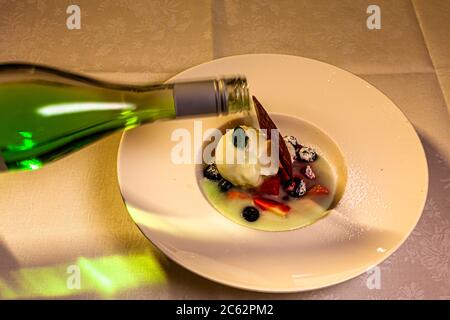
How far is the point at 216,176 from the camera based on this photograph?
64 centimetres

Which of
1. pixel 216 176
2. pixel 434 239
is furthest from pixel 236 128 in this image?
pixel 434 239

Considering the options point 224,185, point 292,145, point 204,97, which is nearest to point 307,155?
point 292,145

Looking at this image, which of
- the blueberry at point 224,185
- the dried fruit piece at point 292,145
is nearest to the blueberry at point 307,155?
the dried fruit piece at point 292,145

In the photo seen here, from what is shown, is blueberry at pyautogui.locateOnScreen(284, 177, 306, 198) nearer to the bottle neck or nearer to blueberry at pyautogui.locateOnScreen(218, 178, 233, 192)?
blueberry at pyautogui.locateOnScreen(218, 178, 233, 192)

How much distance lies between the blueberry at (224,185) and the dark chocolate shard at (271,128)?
74 mm

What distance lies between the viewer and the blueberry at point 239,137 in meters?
0.63

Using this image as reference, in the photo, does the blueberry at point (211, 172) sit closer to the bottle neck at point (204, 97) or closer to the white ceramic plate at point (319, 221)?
the white ceramic plate at point (319, 221)

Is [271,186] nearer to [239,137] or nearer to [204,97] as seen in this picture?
[239,137]

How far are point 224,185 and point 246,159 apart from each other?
1.8 inches

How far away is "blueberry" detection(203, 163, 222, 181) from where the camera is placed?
63 centimetres

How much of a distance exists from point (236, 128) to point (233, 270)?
0.21 metres

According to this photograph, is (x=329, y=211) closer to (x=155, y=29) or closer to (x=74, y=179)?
(x=74, y=179)

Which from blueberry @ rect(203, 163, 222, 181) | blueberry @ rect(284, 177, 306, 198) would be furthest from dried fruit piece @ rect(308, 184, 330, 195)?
blueberry @ rect(203, 163, 222, 181)

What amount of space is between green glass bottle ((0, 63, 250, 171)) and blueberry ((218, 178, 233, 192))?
13 centimetres
